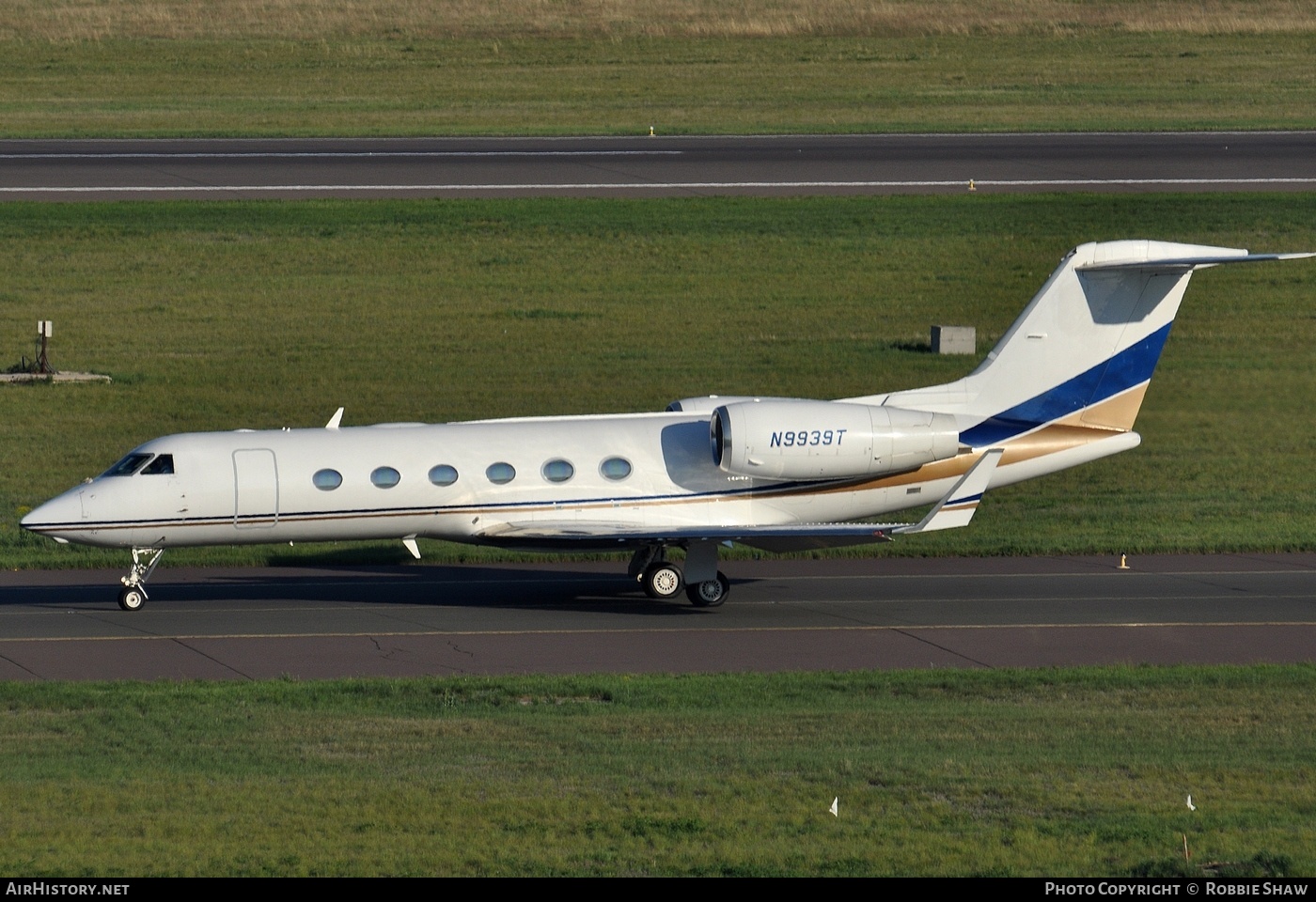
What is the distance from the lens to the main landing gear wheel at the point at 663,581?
89.2 ft

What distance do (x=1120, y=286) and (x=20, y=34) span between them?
66.5 meters

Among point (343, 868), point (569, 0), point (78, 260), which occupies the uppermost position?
point (569, 0)

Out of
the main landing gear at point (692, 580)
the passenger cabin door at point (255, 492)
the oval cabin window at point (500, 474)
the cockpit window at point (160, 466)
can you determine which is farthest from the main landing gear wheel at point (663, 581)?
the cockpit window at point (160, 466)

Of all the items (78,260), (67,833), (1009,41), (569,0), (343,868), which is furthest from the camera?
(569,0)

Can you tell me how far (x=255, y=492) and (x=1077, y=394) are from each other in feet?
42.7

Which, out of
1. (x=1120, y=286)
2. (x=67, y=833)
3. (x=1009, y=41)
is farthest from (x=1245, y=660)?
(x=1009, y=41)

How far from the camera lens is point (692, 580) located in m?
26.9

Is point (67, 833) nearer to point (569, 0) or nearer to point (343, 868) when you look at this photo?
point (343, 868)

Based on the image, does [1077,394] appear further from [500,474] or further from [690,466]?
[500,474]

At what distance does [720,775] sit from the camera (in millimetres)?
17281

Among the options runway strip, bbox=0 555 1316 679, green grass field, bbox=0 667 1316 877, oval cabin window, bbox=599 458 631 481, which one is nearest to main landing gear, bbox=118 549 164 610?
runway strip, bbox=0 555 1316 679

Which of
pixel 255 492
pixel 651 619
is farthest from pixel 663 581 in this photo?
pixel 255 492

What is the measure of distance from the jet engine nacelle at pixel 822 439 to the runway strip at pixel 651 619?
7.18 feet

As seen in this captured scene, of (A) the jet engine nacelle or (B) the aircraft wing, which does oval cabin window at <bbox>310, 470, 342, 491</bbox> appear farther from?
(A) the jet engine nacelle
